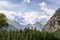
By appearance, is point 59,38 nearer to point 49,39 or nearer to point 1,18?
point 49,39

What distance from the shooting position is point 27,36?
77188mm

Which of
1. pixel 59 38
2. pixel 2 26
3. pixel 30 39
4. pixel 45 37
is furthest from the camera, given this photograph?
pixel 2 26

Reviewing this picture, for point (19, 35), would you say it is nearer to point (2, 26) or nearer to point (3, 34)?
point (3, 34)

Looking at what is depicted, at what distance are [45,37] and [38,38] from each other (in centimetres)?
479

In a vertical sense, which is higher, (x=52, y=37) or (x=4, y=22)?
(x=4, y=22)

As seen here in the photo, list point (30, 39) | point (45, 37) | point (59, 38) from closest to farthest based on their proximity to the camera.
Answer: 1. point (30, 39)
2. point (45, 37)
3. point (59, 38)

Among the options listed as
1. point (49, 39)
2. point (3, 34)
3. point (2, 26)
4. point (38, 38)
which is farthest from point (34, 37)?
point (2, 26)

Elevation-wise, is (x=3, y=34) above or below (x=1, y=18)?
below

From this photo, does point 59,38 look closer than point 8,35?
No

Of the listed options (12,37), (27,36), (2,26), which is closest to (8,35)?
(12,37)

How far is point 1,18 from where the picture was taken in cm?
11744

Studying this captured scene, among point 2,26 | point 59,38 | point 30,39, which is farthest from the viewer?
point 2,26

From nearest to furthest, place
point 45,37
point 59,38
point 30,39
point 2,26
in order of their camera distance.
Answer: point 30,39 < point 45,37 < point 59,38 < point 2,26

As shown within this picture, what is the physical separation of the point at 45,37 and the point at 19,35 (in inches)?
413
